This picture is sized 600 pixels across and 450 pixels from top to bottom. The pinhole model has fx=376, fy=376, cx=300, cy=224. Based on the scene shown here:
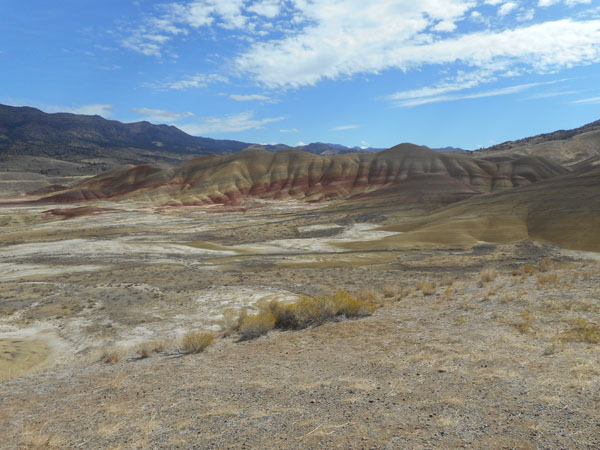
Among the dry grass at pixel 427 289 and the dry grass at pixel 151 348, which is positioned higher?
the dry grass at pixel 427 289

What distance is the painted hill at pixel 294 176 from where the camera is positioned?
110375 mm

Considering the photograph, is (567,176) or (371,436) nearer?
(371,436)

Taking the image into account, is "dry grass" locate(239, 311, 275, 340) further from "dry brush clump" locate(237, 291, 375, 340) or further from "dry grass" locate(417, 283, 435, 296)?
"dry grass" locate(417, 283, 435, 296)

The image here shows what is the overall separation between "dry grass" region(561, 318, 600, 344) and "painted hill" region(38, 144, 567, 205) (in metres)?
95.1

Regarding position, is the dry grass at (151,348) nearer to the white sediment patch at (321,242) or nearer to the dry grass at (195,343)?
the dry grass at (195,343)

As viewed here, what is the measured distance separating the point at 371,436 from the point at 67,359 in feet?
38.4

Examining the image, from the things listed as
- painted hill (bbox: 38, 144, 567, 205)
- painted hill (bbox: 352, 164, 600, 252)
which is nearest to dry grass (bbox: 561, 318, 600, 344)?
painted hill (bbox: 352, 164, 600, 252)

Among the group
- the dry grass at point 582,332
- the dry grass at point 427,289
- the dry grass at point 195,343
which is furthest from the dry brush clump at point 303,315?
the dry grass at point 582,332

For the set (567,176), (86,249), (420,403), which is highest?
(567,176)

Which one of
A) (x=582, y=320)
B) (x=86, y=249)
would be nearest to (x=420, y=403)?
(x=582, y=320)

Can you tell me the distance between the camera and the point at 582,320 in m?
10.7

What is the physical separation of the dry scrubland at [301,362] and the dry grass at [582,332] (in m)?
0.06

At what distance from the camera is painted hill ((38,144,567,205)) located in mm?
110375

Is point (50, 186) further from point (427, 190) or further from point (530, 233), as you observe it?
point (530, 233)
